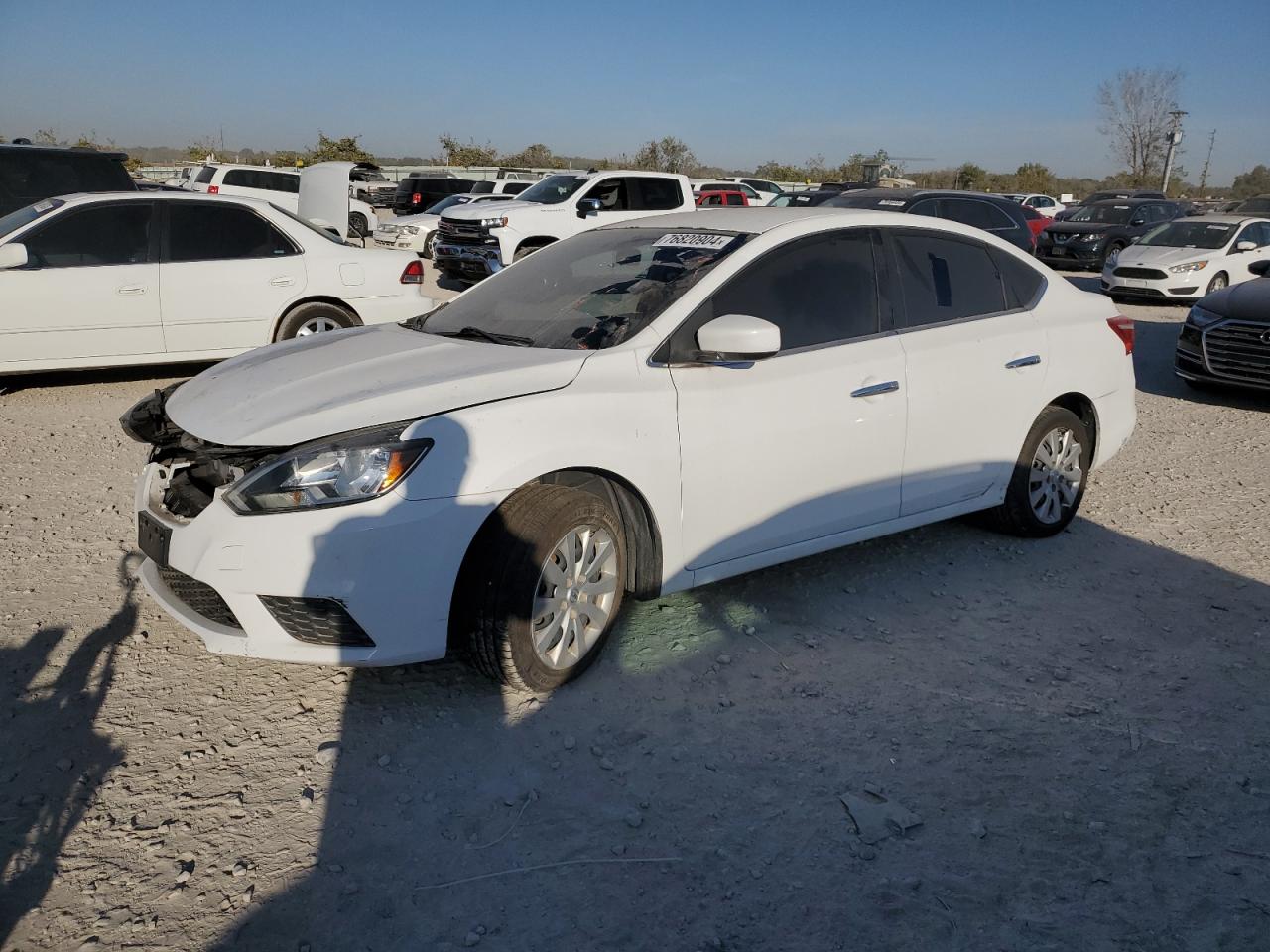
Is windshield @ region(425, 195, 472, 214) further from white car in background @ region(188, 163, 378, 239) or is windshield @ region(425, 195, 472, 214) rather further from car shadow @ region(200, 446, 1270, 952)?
car shadow @ region(200, 446, 1270, 952)

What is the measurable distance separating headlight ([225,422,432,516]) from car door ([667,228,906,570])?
3.53 feet

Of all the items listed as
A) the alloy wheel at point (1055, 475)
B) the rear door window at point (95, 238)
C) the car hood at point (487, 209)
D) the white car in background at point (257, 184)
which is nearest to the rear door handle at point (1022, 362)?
the alloy wheel at point (1055, 475)

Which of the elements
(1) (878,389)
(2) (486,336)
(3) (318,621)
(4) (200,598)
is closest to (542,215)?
(2) (486,336)

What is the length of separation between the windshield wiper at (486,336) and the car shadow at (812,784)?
1023mm

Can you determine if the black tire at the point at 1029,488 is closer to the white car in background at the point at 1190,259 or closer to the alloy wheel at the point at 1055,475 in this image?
the alloy wheel at the point at 1055,475

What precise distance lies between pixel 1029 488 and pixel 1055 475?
231mm

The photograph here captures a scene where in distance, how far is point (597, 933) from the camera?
8.18 feet

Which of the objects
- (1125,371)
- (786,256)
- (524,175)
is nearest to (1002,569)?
(1125,371)

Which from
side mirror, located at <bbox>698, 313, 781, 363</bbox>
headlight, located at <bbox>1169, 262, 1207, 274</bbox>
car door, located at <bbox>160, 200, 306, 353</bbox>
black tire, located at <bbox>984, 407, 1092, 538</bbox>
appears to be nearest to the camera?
side mirror, located at <bbox>698, 313, 781, 363</bbox>

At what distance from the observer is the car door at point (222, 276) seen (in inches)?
Result: 307

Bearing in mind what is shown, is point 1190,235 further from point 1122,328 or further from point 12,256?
point 12,256

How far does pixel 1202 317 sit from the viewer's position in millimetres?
9164

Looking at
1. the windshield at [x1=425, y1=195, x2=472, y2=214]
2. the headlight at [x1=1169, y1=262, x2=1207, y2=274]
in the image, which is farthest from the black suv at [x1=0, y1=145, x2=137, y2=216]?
the headlight at [x1=1169, y1=262, x2=1207, y2=274]

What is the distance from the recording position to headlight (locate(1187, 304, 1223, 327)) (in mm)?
9029
